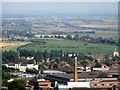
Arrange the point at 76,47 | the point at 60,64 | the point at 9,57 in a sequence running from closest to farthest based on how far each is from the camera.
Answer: the point at 60,64, the point at 9,57, the point at 76,47

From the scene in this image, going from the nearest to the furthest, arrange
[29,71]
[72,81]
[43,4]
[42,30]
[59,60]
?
1. [72,81]
2. [29,71]
3. [59,60]
4. [42,30]
5. [43,4]

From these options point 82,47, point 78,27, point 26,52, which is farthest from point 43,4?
point 26,52

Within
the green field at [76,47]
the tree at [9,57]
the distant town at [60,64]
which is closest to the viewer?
the distant town at [60,64]

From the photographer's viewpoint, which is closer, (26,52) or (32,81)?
(32,81)

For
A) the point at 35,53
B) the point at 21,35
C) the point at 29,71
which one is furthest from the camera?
the point at 21,35

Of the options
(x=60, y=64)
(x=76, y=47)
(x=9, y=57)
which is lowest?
(x=76, y=47)

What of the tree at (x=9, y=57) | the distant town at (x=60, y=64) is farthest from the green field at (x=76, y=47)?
the tree at (x=9, y=57)

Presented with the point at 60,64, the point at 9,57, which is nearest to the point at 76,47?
the point at 9,57

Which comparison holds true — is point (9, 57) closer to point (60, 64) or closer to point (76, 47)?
point (60, 64)

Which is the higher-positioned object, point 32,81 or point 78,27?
point 32,81

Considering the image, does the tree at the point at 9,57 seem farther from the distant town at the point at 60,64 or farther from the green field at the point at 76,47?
the green field at the point at 76,47

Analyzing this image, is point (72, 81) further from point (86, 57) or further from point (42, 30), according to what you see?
point (42, 30)
